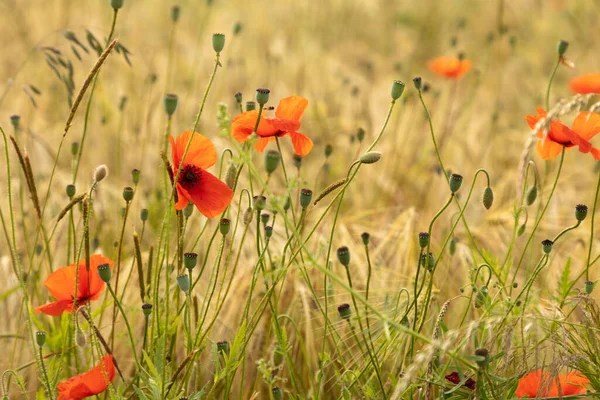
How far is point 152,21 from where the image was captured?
4422mm

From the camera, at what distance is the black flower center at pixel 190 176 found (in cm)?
121

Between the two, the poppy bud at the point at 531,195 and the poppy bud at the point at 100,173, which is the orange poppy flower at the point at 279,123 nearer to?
the poppy bud at the point at 100,173

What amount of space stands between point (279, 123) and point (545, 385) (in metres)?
0.55

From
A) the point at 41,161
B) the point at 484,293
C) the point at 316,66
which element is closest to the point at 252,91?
the point at 316,66

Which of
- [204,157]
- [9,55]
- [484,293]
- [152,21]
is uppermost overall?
[152,21]

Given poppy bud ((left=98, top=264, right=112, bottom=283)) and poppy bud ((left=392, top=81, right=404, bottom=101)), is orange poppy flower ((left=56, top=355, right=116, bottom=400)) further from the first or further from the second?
poppy bud ((left=392, top=81, right=404, bottom=101))

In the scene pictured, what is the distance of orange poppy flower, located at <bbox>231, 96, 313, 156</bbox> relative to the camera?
1.18 metres

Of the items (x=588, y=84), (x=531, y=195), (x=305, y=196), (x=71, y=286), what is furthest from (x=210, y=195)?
(x=588, y=84)

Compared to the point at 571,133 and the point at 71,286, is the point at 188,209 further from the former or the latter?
the point at 571,133

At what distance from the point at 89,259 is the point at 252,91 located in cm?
212

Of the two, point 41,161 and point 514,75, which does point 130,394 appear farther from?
point 514,75

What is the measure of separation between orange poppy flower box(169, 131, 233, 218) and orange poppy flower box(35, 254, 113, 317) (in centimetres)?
17

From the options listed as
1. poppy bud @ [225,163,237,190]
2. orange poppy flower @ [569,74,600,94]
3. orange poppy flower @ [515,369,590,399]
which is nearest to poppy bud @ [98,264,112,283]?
poppy bud @ [225,163,237,190]

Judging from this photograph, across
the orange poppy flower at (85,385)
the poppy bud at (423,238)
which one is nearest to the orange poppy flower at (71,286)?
the orange poppy flower at (85,385)
